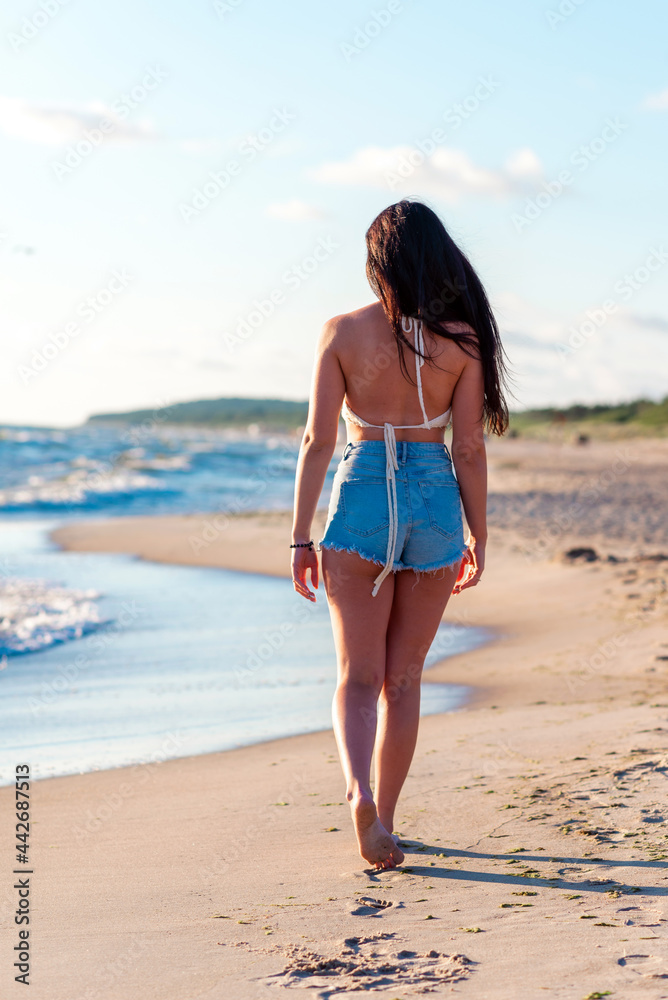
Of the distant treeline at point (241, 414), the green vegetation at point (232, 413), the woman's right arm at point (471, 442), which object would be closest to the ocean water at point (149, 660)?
the woman's right arm at point (471, 442)

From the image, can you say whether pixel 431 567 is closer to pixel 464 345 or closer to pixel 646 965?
pixel 464 345

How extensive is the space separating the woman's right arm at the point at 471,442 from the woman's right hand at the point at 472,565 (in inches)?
0.5

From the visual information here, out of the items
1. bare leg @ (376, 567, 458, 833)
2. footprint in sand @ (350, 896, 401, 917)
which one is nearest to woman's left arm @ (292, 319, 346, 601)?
bare leg @ (376, 567, 458, 833)

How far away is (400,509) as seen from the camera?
9.73 ft

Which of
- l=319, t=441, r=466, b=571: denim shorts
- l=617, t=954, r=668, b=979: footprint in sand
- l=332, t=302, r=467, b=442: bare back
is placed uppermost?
l=332, t=302, r=467, b=442: bare back

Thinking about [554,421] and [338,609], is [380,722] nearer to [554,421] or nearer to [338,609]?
[338,609]

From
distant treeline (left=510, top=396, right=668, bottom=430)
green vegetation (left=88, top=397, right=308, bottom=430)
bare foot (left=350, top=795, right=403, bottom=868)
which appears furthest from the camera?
green vegetation (left=88, top=397, right=308, bottom=430)

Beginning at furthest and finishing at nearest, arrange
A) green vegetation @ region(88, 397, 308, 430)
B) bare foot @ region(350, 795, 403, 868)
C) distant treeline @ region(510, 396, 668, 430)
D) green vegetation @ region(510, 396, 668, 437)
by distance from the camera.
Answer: green vegetation @ region(88, 397, 308, 430)
distant treeline @ region(510, 396, 668, 430)
green vegetation @ region(510, 396, 668, 437)
bare foot @ region(350, 795, 403, 868)

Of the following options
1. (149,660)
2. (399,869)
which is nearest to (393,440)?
(399,869)

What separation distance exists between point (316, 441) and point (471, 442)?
50 centimetres

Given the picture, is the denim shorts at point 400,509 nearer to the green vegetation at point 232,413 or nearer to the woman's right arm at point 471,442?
the woman's right arm at point 471,442

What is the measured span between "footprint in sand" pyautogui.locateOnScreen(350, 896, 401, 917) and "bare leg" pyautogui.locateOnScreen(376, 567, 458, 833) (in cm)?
47

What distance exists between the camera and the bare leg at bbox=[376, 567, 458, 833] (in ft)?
10.0

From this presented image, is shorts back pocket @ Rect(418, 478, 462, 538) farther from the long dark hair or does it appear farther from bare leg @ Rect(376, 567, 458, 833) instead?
the long dark hair
